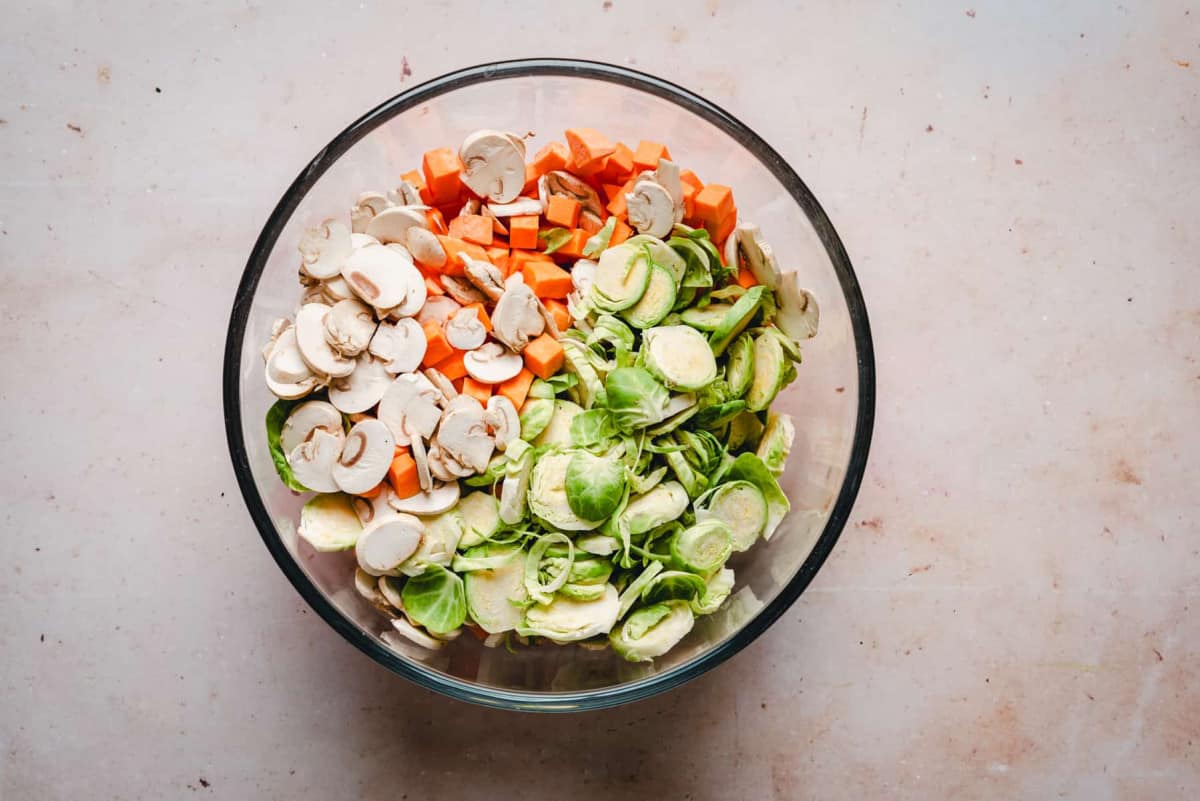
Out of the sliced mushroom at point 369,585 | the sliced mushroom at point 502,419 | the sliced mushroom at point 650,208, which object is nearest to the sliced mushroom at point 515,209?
the sliced mushroom at point 650,208

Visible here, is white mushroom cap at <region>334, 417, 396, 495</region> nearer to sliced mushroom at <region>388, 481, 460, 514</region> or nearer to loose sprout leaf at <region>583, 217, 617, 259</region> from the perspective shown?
sliced mushroom at <region>388, 481, 460, 514</region>

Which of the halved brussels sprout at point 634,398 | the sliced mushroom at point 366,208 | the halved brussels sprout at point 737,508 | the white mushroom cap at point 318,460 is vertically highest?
the sliced mushroom at point 366,208

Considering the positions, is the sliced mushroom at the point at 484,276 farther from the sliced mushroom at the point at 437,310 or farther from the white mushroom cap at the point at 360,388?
the white mushroom cap at the point at 360,388

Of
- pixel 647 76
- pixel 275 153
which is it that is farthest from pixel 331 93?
pixel 647 76

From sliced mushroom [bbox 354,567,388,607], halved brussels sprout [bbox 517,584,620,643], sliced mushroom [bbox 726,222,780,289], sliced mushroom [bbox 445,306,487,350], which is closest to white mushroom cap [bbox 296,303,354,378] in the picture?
sliced mushroom [bbox 445,306,487,350]

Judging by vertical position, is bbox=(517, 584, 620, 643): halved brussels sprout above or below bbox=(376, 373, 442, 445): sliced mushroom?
below
